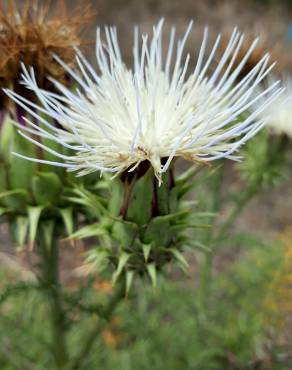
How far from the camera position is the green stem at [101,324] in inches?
86.0

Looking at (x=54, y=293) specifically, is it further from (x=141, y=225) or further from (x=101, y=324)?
(x=141, y=225)

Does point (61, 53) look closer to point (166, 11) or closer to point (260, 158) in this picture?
point (260, 158)

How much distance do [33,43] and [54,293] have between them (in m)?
1.04

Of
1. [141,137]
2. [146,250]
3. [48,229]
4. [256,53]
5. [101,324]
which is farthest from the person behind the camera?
[256,53]

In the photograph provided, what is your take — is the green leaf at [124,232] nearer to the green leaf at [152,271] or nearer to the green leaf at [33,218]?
the green leaf at [152,271]

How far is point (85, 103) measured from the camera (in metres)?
1.75

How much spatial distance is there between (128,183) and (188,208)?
0.27 metres

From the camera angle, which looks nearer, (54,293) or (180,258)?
(180,258)

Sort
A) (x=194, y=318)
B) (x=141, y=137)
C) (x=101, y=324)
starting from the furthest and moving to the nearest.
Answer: (x=194, y=318)
(x=101, y=324)
(x=141, y=137)

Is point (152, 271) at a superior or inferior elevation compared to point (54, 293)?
superior

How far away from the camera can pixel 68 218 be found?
2.01 m

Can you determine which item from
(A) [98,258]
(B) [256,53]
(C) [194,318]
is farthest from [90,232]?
(C) [194,318]

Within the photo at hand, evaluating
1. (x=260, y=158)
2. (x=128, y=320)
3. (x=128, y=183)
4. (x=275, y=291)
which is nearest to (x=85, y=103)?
(x=128, y=183)

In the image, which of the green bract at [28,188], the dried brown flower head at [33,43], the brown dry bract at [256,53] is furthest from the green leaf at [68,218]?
the brown dry bract at [256,53]
